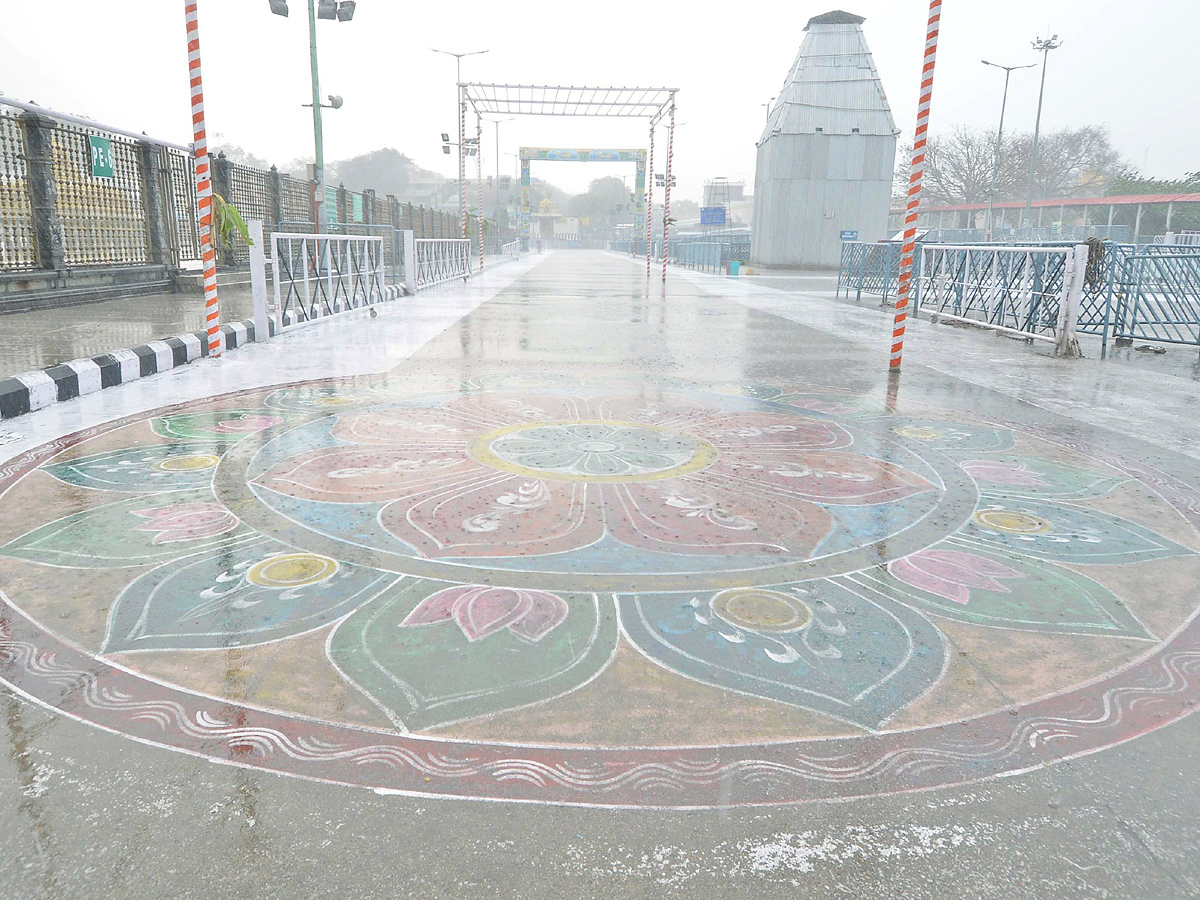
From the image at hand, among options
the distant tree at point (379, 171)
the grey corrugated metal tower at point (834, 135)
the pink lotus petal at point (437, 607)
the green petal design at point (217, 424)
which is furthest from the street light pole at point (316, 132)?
the distant tree at point (379, 171)

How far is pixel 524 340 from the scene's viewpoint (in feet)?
35.7

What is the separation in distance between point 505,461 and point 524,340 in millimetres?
6148

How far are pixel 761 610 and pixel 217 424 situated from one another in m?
4.45

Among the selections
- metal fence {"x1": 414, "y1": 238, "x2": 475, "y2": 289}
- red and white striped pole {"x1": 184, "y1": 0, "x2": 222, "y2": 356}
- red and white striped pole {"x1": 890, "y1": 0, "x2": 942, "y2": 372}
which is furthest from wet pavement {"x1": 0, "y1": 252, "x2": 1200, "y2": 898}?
metal fence {"x1": 414, "y1": 238, "x2": 475, "y2": 289}

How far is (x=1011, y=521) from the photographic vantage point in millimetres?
4082

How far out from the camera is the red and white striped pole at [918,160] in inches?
316

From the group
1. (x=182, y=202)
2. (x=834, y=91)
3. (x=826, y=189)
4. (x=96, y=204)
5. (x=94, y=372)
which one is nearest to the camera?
(x=94, y=372)

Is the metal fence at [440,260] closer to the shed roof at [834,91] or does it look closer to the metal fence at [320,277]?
the metal fence at [320,277]

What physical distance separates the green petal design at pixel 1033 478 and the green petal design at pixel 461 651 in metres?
2.83

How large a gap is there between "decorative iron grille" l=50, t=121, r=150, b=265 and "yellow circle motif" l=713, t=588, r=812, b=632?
500 inches

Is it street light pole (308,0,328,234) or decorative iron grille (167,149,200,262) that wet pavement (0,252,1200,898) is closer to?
decorative iron grille (167,149,200,262)

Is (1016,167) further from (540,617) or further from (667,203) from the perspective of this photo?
(540,617)

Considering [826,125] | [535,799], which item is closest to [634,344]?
[535,799]

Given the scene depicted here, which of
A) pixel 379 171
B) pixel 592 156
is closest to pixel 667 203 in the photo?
pixel 592 156
